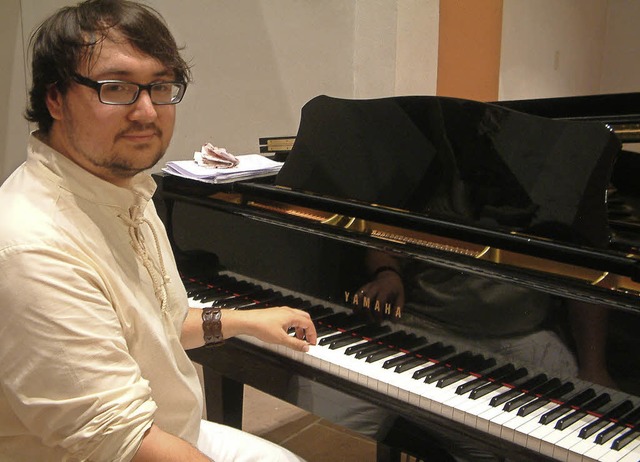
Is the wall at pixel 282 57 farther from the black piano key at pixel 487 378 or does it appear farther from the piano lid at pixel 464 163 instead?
the black piano key at pixel 487 378

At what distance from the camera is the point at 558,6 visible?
6.57m

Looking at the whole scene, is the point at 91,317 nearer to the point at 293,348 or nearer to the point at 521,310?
the point at 293,348

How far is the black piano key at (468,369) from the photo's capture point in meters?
1.71

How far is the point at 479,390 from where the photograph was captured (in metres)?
1.66

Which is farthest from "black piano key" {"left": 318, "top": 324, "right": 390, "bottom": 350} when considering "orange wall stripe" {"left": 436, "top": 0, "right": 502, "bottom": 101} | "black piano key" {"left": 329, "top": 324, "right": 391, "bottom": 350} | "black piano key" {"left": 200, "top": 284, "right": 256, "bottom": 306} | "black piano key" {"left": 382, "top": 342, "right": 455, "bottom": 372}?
"orange wall stripe" {"left": 436, "top": 0, "right": 502, "bottom": 101}

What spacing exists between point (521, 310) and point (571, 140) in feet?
1.64

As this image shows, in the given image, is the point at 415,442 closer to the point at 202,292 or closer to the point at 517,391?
the point at 517,391

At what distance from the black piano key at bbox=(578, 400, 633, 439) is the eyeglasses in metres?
1.11

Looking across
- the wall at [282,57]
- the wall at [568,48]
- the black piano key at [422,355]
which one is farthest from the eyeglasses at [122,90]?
the wall at [568,48]

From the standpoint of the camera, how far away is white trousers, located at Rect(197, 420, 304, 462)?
1.76m

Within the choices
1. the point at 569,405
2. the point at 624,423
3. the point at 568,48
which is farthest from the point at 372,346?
the point at 568,48

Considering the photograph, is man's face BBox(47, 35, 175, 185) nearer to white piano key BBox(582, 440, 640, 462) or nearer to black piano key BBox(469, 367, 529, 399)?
black piano key BBox(469, 367, 529, 399)

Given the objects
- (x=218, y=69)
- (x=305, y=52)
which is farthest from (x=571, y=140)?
(x=305, y=52)

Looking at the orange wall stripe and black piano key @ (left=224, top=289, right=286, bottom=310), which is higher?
the orange wall stripe
